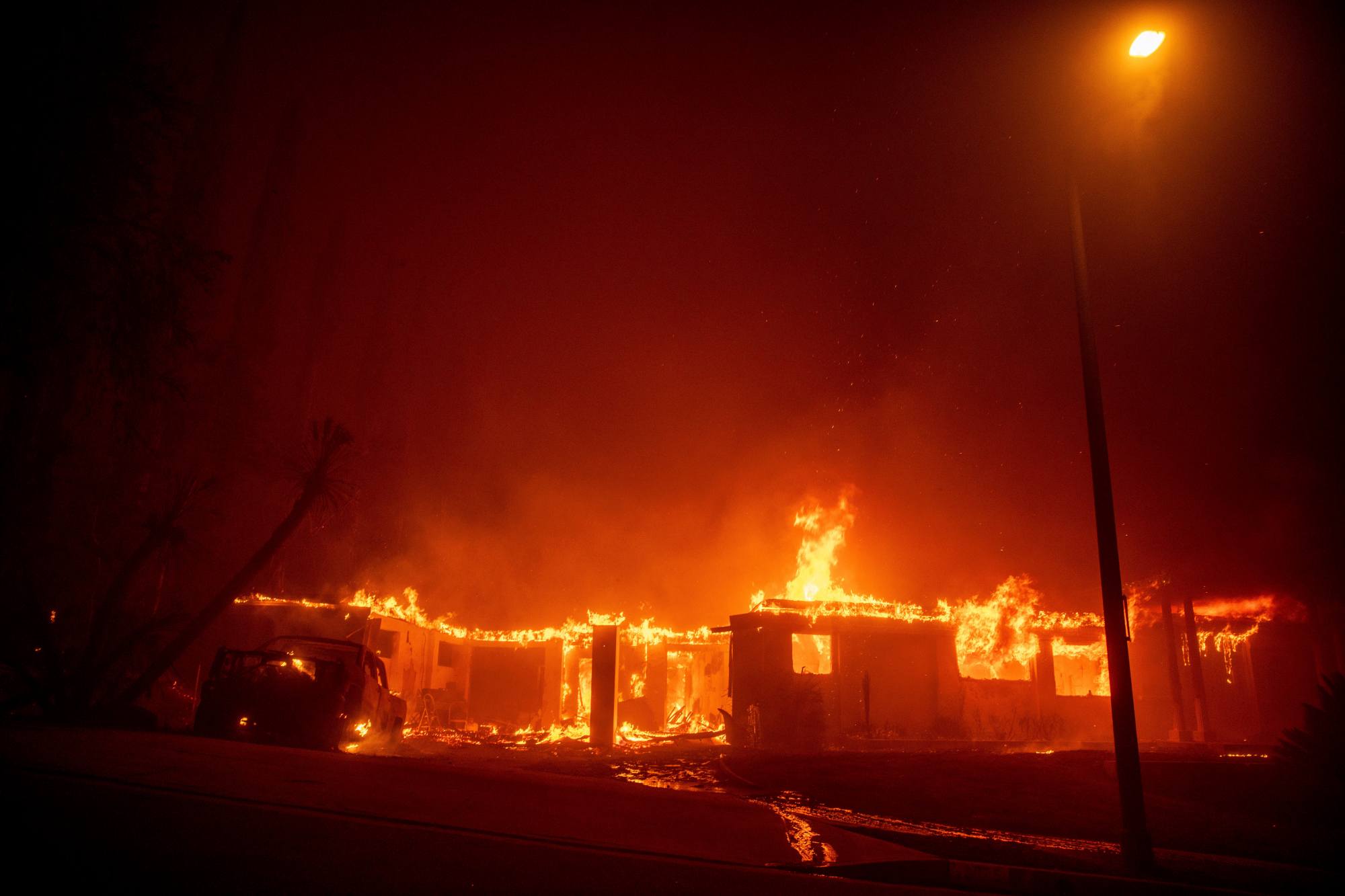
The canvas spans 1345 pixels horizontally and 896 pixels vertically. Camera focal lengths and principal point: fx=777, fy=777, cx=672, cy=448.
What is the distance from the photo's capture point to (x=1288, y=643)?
32750 millimetres

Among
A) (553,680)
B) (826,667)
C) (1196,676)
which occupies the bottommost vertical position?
(553,680)

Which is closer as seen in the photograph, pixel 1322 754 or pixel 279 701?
pixel 279 701

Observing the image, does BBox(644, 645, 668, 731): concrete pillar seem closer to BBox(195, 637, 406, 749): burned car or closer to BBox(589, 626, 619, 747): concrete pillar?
BBox(589, 626, 619, 747): concrete pillar

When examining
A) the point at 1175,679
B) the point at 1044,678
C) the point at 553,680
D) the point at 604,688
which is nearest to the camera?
the point at 604,688

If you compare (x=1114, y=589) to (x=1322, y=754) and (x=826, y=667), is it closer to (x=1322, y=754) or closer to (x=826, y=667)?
(x=1322, y=754)

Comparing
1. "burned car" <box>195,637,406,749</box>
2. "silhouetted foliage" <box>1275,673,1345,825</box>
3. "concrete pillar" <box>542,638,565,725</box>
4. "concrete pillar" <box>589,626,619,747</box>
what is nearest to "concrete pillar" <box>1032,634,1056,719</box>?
"concrete pillar" <box>589,626,619,747</box>

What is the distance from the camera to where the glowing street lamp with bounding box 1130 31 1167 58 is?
311 inches

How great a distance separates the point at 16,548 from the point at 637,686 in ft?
76.1

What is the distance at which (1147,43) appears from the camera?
8023 millimetres

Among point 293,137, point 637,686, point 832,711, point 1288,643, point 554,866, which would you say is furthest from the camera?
point 293,137

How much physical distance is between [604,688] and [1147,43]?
1989 cm

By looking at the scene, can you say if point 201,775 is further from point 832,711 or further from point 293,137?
point 293,137

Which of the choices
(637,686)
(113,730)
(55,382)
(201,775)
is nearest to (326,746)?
(113,730)

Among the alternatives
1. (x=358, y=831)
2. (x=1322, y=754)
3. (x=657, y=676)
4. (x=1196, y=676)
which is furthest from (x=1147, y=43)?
(x=1196, y=676)
